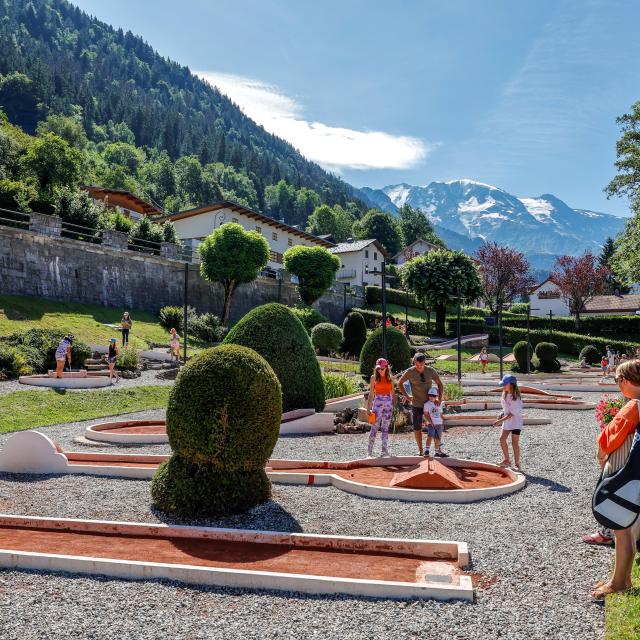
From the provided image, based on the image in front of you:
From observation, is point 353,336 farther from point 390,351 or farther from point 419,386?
point 419,386

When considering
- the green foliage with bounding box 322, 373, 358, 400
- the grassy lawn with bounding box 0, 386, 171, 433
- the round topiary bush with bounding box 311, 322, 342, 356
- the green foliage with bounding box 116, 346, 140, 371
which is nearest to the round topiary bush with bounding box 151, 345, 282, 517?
the grassy lawn with bounding box 0, 386, 171, 433

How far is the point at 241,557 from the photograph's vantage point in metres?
6.39

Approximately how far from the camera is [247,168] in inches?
7126

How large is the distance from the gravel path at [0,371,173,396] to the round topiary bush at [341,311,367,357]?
50.9 feet

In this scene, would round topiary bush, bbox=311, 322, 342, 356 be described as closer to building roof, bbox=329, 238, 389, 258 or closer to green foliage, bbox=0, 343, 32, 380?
green foliage, bbox=0, 343, 32, 380

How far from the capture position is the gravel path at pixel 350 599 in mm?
4871

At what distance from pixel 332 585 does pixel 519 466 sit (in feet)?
19.3

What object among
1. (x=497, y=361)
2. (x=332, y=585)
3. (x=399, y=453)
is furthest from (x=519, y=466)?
A: (x=497, y=361)

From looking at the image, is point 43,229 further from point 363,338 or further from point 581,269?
point 581,269

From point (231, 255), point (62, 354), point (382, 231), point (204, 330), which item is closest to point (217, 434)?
point (62, 354)

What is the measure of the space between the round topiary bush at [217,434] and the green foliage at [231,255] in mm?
Answer: 32476

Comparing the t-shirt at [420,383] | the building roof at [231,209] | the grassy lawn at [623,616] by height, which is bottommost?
the grassy lawn at [623,616]

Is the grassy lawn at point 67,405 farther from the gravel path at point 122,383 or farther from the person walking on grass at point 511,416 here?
the person walking on grass at point 511,416

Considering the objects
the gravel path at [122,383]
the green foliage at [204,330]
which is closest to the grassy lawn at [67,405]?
the gravel path at [122,383]
